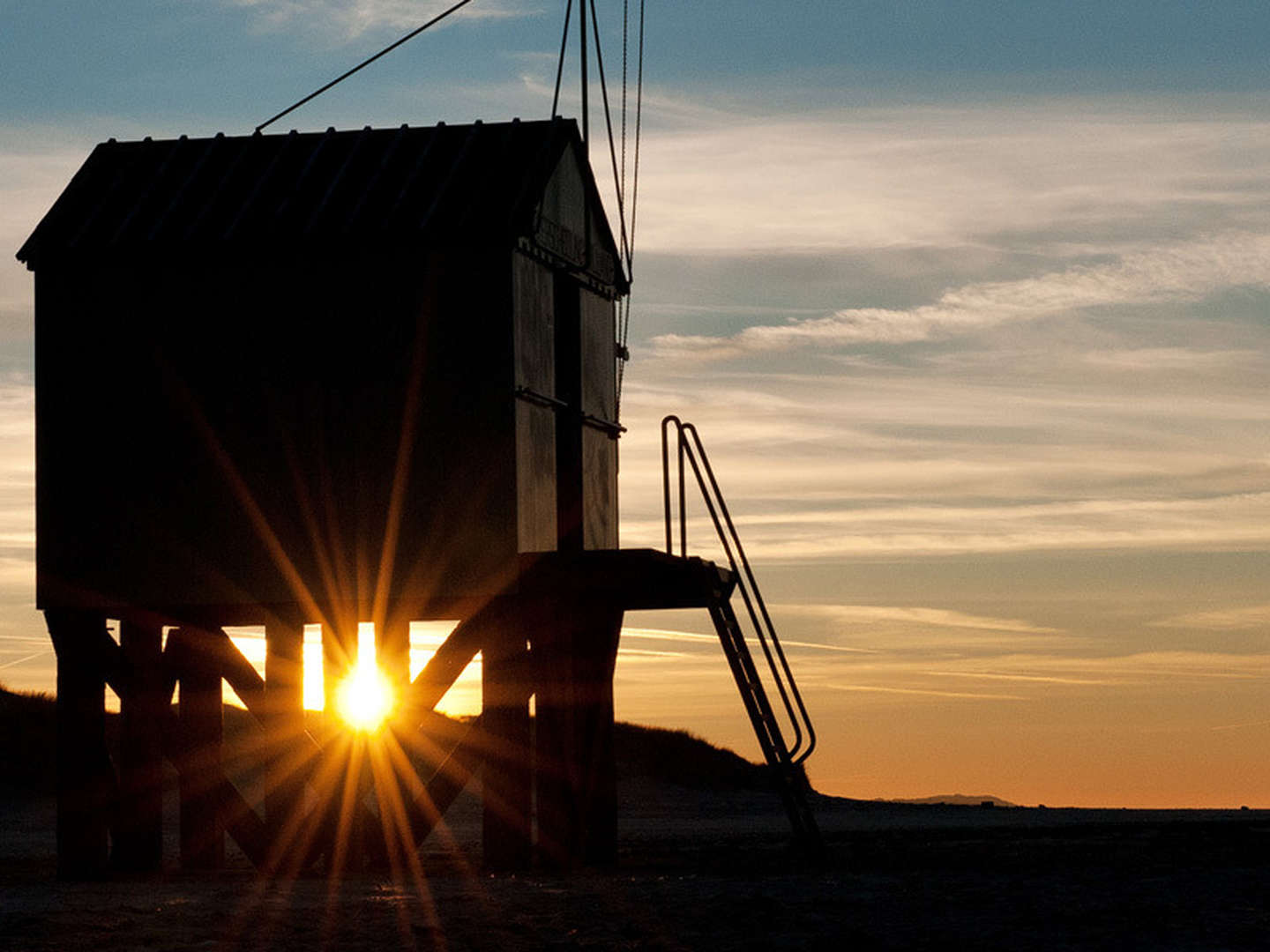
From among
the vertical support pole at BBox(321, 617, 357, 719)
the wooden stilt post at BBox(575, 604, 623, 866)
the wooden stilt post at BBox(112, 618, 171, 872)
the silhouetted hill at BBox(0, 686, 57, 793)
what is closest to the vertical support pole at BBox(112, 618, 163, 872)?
the wooden stilt post at BBox(112, 618, 171, 872)

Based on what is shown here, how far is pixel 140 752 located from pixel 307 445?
3.73 meters

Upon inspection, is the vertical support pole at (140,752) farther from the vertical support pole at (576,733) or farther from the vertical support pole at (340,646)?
the vertical support pole at (576,733)

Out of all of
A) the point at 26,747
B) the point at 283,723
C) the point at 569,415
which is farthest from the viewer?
the point at 26,747

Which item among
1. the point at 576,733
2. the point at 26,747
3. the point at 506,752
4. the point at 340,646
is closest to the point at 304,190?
the point at 340,646

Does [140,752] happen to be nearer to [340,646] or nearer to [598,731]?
[340,646]

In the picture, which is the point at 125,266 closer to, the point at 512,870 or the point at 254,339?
the point at 254,339

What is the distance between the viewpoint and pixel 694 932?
13477mm

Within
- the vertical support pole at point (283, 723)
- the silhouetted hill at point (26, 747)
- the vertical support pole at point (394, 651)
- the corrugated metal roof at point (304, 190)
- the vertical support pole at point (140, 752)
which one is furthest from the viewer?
the silhouetted hill at point (26, 747)

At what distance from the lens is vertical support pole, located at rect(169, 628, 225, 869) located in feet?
64.7

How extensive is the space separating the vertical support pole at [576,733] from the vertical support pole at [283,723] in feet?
7.35

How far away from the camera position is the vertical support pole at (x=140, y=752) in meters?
19.2

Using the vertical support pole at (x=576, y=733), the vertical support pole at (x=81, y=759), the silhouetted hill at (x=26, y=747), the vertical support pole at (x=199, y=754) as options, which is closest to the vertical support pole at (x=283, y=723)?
the vertical support pole at (x=199, y=754)

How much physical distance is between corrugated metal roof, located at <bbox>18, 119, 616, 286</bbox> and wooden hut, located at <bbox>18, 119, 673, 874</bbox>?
0.10 ft

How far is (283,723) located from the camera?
63.2 ft
